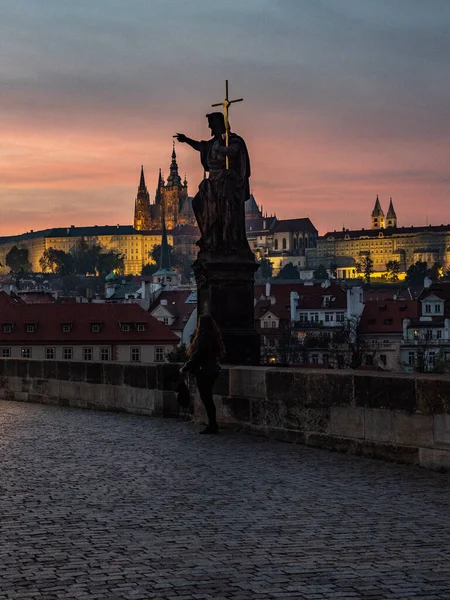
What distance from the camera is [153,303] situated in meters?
112

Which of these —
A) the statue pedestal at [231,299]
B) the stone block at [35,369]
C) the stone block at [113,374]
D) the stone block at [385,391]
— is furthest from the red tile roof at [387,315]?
the stone block at [385,391]

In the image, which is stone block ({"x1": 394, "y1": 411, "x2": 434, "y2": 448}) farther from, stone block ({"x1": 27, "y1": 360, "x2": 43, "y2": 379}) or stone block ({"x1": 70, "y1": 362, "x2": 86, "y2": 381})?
stone block ({"x1": 27, "y1": 360, "x2": 43, "y2": 379})

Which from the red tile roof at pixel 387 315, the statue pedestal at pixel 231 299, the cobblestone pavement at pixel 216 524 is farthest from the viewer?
the red tile roof at pixel 387 315

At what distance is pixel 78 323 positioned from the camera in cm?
7419

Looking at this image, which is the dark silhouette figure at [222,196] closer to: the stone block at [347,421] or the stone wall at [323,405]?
the stone wall at [323,405]

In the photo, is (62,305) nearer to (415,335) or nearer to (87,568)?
(415,335)

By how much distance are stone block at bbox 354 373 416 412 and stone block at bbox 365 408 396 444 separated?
0.05 metres

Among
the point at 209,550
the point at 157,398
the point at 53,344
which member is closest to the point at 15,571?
the point at 209,550

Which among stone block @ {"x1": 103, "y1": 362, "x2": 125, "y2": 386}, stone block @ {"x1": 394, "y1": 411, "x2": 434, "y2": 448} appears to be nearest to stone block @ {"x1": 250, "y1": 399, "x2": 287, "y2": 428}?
stone block @ {"x1": 394, "y1": 411, "x2": 434, "y2": 448}

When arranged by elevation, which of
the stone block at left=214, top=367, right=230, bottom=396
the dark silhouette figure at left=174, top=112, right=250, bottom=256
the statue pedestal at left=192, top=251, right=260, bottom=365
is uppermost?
the dark silhouette figure at left=174, top=112, right=250, bottom=256

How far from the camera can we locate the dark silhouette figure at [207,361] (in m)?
10.8

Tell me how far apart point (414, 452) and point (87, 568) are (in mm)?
3877

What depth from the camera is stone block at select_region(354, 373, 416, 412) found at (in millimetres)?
8328

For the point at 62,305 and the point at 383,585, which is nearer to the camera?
the point at 383,585
